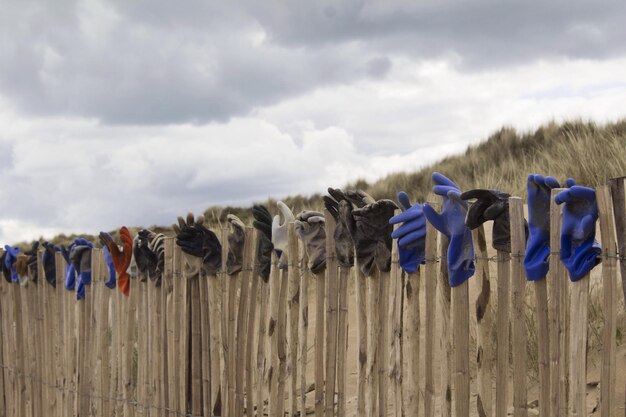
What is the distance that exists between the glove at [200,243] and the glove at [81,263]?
1404 millimetres

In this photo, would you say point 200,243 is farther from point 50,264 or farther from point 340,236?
point 50,264

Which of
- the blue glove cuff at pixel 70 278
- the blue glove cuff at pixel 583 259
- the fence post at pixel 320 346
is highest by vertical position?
the blue glove cuff at pixel 70 278

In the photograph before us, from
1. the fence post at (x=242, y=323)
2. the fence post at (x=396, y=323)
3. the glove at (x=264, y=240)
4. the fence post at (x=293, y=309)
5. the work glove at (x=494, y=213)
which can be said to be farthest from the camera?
the fence post at (x=242, y=323)

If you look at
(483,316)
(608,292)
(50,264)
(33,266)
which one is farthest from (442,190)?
(33,266)

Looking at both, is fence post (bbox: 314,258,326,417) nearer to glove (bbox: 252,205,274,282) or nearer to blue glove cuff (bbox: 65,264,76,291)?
glove (bbox: 252,205,274,282)

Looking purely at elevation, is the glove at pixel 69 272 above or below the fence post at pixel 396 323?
above

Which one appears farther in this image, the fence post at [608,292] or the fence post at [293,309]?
the fence post at [293,309]

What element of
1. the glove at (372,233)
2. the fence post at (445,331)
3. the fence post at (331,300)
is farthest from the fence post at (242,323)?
the fence post at (445,331)

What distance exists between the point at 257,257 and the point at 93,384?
2.31m

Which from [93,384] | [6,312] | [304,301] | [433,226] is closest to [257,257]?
[304,301]

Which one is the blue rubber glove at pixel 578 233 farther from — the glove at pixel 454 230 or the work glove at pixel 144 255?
the work glove at pixel 144 255

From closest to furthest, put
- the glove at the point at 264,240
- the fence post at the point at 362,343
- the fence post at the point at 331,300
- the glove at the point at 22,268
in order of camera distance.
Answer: the fence post at the point at 362,343 → the fence post at the point at 331,300 → the glove at the point at 264,240 → the glove at the point at 22,268

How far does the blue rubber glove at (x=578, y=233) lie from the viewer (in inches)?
122

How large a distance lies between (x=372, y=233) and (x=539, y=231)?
841 millimetres
